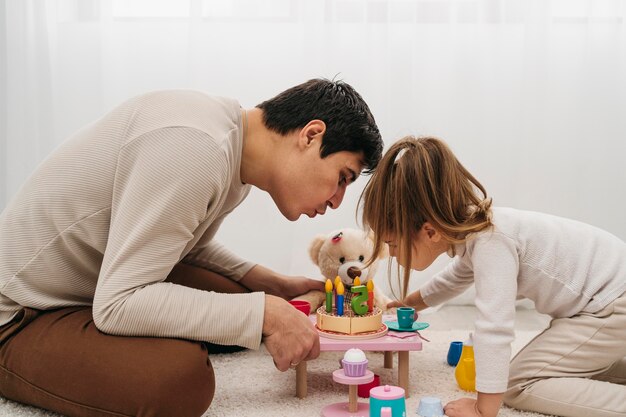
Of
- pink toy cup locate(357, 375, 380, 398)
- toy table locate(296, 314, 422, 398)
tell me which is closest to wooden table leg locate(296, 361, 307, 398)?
toy table locate(296, 314, 422, 398)

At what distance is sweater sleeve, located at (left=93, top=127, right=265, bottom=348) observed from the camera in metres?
1.08

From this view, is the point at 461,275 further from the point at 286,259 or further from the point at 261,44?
the point at 261,44

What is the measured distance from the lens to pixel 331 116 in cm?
126

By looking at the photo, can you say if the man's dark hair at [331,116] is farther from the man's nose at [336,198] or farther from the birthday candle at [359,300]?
the birthday candle at [359,300]

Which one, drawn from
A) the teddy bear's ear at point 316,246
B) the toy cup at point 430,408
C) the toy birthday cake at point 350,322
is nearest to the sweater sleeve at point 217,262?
the teddy bear's ear at point 316,246

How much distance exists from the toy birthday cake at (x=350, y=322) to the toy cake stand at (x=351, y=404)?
0.14 metres

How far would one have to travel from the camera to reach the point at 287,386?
1373mm

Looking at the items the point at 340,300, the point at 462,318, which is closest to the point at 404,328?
the point at 340,300

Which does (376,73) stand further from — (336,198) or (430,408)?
(430,408)

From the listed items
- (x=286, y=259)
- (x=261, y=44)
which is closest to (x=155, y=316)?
(x=286, y=259)

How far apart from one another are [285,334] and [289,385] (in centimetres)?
29

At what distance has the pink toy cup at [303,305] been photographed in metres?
1.45

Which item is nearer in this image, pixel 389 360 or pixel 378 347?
pixel 378 347

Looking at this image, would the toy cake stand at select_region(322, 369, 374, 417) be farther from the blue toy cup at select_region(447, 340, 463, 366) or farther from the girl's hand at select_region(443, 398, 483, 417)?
the blue toy cup at select_region(447, 340, 463, 366)
